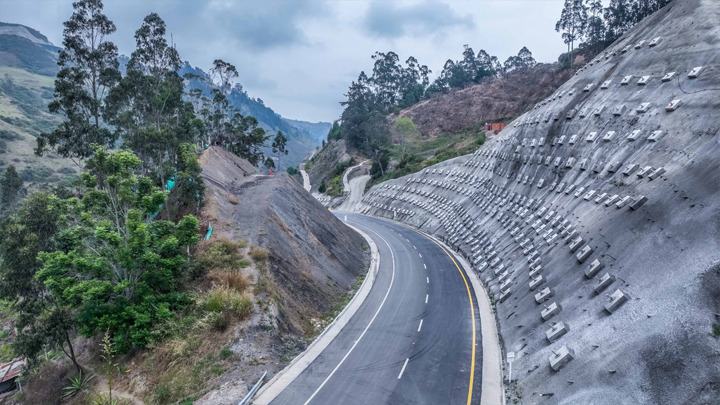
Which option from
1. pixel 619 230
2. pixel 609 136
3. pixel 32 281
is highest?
pixel 609 136

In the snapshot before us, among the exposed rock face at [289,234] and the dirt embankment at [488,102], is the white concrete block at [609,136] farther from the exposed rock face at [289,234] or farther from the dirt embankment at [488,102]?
the dirt embankment at [488,102]

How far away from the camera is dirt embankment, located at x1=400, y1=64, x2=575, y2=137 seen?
9312 centimetres

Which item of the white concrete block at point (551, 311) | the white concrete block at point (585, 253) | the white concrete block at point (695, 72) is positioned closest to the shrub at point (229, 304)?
the white concrete block at point (551, 311)

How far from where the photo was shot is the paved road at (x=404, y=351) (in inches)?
632

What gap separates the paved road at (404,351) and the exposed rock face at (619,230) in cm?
225

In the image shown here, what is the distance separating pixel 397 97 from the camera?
136000mm

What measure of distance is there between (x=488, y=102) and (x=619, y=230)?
89.0 metres

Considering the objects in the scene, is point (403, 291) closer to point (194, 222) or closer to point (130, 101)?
point (194, 222)

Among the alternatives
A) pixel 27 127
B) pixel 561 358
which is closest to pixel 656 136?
pixel 561 358

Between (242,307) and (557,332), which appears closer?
(557,332)

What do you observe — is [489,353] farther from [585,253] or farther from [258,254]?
[258,254]

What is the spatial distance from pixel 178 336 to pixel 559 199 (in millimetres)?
25822

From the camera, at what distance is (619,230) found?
18.7 metres

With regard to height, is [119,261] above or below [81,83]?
below
